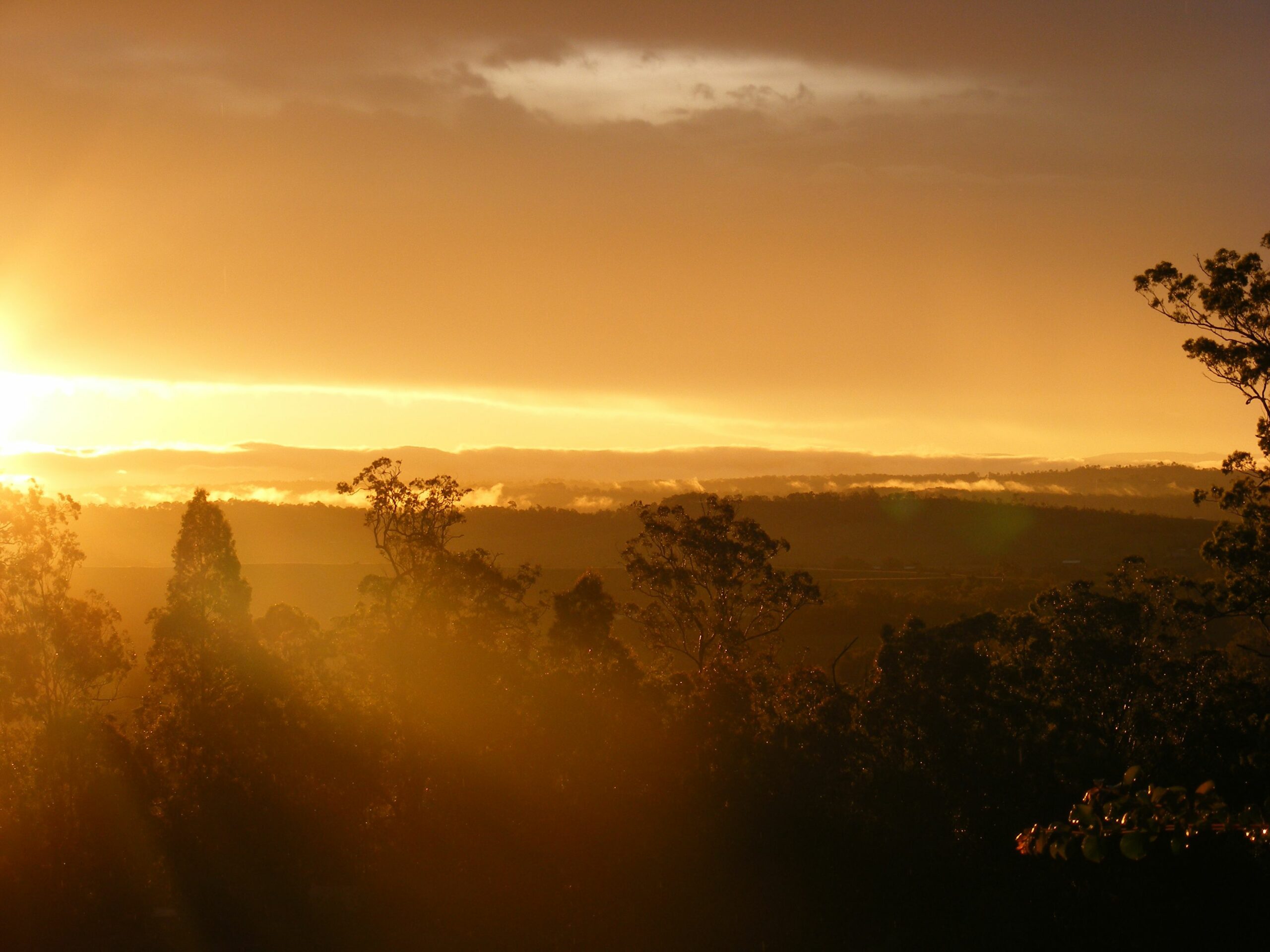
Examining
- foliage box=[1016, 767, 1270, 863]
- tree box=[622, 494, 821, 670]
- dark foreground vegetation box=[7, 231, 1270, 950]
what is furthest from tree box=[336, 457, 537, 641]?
foliage box=[1016, 767, 1270, 863]

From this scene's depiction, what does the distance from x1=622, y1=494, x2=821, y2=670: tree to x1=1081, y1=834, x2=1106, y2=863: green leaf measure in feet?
158

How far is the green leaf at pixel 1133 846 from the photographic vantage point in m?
6.07

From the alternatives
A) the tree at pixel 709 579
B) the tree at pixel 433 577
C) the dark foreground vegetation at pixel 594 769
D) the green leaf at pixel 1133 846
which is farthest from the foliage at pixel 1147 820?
the tree at pixel 709 579

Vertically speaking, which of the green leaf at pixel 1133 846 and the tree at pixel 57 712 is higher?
the green leaf at pixel 1133 846

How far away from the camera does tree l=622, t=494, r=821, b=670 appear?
5531cm

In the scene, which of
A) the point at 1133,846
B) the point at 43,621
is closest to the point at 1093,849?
the point at 1133,846

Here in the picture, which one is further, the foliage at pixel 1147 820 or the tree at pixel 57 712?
the tree at pixel 57 712

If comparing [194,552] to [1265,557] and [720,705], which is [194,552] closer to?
[720,705]

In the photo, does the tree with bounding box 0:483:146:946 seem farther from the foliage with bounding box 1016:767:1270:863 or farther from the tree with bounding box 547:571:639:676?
the foliage with bounding box 1016:767:1270:863

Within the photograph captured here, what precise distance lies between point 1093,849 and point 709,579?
49.6 meters

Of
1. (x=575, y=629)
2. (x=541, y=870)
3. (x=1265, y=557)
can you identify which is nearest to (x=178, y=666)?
(x=575, y=629)

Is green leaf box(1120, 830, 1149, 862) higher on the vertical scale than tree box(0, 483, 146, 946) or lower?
higher

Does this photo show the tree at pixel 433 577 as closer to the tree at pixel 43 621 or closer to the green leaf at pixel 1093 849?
the tree at pixel 43 621

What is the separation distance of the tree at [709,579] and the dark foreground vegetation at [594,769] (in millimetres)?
11514
